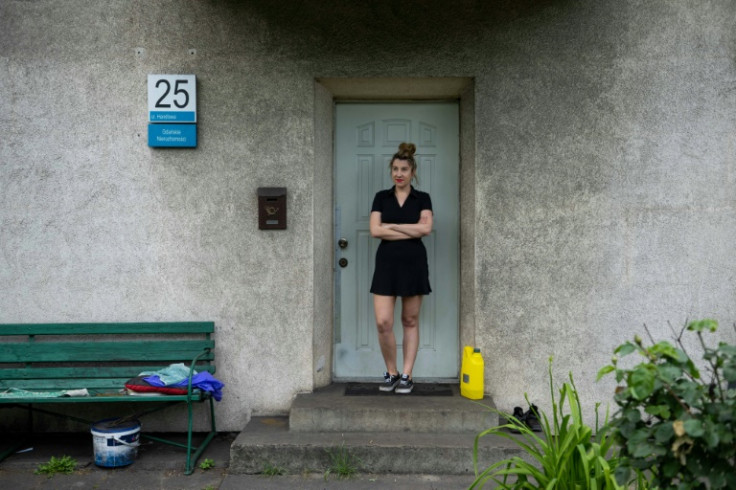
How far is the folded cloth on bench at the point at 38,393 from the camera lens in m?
4.40

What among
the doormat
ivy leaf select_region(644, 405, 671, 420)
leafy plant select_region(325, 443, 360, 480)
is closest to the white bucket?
leafy plant select_region(325, 443, 360, 480)

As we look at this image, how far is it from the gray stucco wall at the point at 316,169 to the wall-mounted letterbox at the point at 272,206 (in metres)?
0.09

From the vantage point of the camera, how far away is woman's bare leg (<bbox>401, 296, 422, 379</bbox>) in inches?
199

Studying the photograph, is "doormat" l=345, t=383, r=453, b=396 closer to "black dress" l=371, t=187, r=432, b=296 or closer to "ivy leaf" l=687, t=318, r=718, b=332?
"black dress" l=371, t=187, r=432, b=296

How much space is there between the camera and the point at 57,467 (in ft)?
14.5

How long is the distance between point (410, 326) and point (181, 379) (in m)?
1.72

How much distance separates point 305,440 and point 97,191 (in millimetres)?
2469

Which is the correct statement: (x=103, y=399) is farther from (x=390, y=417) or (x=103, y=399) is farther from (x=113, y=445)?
(x=390, y=417)

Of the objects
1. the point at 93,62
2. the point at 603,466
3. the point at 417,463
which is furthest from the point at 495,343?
the point at 93,62

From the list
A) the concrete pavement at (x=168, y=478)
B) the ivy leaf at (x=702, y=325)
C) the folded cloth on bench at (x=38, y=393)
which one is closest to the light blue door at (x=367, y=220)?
the concrete pavement at (x=168, y=478)

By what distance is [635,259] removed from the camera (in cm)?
500

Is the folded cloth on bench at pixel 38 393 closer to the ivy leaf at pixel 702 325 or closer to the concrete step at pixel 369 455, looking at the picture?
the concrete step at pixel 369 455

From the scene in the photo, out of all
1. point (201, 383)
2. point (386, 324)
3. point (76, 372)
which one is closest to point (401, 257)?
point (386, 324)

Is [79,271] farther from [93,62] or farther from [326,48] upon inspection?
[326,48]
